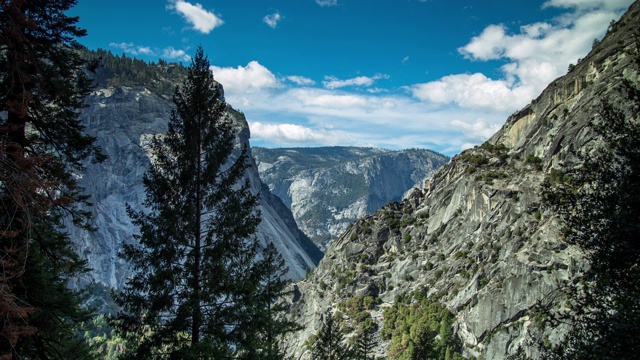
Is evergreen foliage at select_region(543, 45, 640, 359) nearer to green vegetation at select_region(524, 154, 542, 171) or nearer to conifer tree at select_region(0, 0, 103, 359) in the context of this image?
conifer tree at select_region(0, 0, 103, 359)

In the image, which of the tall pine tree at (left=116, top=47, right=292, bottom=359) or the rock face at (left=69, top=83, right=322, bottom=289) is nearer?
the tall pine tree at (left=116, top=47, right=292, bottom=359)

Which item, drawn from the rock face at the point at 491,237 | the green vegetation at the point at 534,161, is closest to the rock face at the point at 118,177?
the rock face at the point at 491,237

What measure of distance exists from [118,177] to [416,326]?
119759 millimetres

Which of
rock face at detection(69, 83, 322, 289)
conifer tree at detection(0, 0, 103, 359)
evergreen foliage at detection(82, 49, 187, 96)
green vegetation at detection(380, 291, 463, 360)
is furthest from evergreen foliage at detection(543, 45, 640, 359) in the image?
evergreen foliage at detection(82, 49, 187, 96)

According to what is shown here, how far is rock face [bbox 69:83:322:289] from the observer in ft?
400

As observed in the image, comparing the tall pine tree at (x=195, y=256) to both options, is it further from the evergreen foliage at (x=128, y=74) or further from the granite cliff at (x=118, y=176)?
the evergreen foliage at (x=128, y=74)

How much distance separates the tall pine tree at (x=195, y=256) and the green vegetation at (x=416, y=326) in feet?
118

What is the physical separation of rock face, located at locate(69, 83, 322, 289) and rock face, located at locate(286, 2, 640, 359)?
59114 millimetres

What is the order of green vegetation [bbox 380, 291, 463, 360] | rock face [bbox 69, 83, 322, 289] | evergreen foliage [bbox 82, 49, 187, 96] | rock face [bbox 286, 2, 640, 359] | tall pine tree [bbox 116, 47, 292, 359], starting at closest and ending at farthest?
1. tall pine tree [bbox 116, 47, 292, 359]
2. rock face [bbox 286, 2, 640, 359]
3. green vegetation [bbox 380, 291, 463, 360]
4. rock face [bbox 69, 83, 322, 289]
5. evergreen foliage [bbox 82, 49, 187, 96]

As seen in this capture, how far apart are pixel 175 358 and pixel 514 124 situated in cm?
7659

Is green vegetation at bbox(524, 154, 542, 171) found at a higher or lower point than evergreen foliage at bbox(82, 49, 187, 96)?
lower

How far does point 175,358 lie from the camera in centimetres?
1139

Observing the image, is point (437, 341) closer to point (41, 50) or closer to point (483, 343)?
point (483, 343)

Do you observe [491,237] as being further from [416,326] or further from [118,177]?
[118,177]
